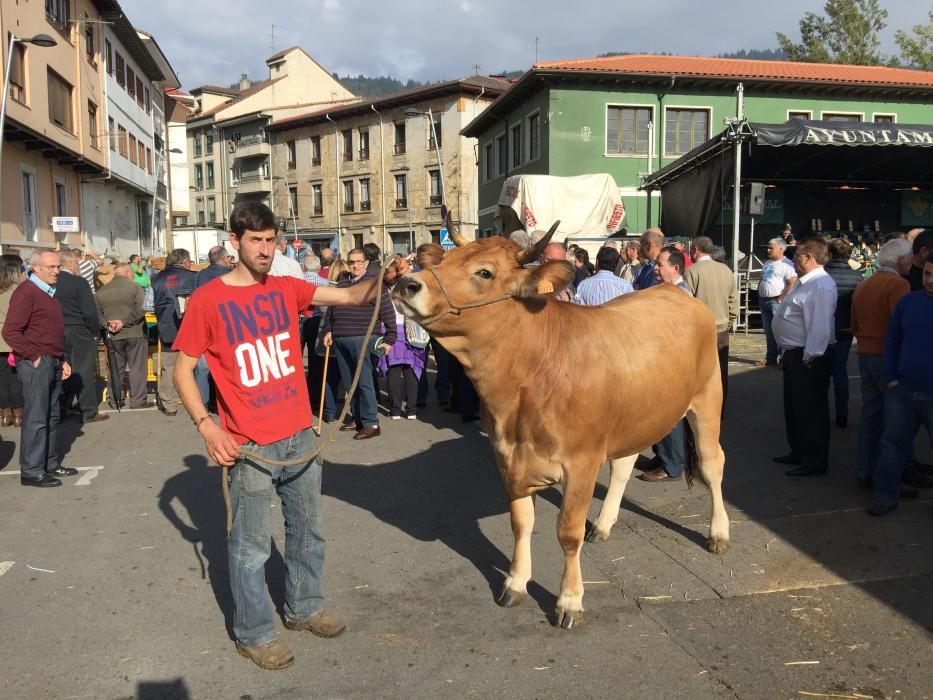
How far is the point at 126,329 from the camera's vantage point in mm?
10539

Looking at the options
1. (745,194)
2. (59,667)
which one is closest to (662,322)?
(59,667)

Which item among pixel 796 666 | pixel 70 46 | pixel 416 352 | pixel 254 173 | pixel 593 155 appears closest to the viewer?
pixel 796 666

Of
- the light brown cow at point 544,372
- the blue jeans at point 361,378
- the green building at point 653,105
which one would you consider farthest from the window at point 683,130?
the light brown cow at point 544,372

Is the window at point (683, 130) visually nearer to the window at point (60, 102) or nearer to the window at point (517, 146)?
the window at point (517, 146)

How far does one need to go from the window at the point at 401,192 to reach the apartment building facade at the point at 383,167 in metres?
0.06

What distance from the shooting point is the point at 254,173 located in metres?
59.0

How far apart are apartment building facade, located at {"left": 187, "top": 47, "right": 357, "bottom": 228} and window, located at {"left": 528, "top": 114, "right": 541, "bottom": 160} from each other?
3127 centimetres

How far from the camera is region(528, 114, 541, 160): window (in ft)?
94.9

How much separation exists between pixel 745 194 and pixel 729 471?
1535 cm

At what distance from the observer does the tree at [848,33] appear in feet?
147

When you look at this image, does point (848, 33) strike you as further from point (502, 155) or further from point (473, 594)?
point (473, 594)

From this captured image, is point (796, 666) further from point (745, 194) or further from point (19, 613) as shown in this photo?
point (745, 194)

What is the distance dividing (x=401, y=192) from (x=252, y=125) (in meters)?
16.7

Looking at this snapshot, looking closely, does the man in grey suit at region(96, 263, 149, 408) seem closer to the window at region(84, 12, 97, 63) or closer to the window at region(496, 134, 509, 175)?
the window at region(84, 12, 97, 63)
